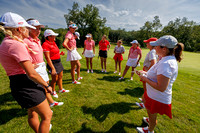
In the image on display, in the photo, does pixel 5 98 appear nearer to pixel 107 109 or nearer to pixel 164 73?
pixel 107 109

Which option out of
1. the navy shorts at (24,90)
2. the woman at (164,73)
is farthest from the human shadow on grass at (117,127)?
the navy shorts at (24,90)

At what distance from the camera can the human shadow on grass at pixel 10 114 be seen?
8.84 ft

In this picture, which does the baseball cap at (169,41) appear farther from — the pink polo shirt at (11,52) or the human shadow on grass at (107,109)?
the human shadow on grass at (107,109)

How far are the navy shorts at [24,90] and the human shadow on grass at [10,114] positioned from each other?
198 centimetres

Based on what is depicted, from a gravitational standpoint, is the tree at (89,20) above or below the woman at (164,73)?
above

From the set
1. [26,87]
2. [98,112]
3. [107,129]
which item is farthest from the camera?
[98,112]

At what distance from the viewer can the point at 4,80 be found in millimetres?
5227

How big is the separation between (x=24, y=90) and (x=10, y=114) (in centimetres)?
233

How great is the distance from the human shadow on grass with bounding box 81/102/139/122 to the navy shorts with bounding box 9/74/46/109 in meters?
1.96

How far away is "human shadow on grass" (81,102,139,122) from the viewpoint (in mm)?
3032

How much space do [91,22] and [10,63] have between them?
44.9 m

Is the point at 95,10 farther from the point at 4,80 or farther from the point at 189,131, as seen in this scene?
the point at 189,131

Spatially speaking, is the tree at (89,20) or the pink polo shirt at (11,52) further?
the tree at (89,20)

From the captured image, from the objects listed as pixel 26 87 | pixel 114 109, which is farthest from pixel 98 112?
pixel 26 87
